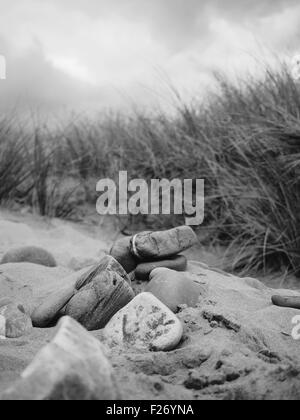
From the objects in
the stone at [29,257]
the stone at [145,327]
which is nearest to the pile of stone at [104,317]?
the stone at [145,327]

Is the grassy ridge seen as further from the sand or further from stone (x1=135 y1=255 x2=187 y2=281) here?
the sand

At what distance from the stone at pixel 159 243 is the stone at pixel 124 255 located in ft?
0.20

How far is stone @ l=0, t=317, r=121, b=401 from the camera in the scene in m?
0.94

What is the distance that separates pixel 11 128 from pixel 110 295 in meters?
3.73

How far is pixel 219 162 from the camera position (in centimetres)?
455

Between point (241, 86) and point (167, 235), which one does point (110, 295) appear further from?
point (241, 86)

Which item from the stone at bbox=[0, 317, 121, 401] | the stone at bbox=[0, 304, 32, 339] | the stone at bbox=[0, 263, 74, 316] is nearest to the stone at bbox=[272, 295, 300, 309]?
the stone at bbox=[0, 263, 74, 316]

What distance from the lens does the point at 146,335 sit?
1.69 meters

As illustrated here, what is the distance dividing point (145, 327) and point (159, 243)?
35.1 inches

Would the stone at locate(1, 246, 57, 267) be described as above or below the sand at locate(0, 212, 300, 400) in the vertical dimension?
above

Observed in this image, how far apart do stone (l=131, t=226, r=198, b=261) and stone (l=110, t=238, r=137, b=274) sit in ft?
0.20

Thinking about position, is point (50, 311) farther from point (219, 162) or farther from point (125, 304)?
point (219, 162)

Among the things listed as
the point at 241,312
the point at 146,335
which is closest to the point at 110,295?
the point at 146,335

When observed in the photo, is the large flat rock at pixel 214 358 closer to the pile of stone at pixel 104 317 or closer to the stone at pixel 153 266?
the pile of stone at pixel 104 317
